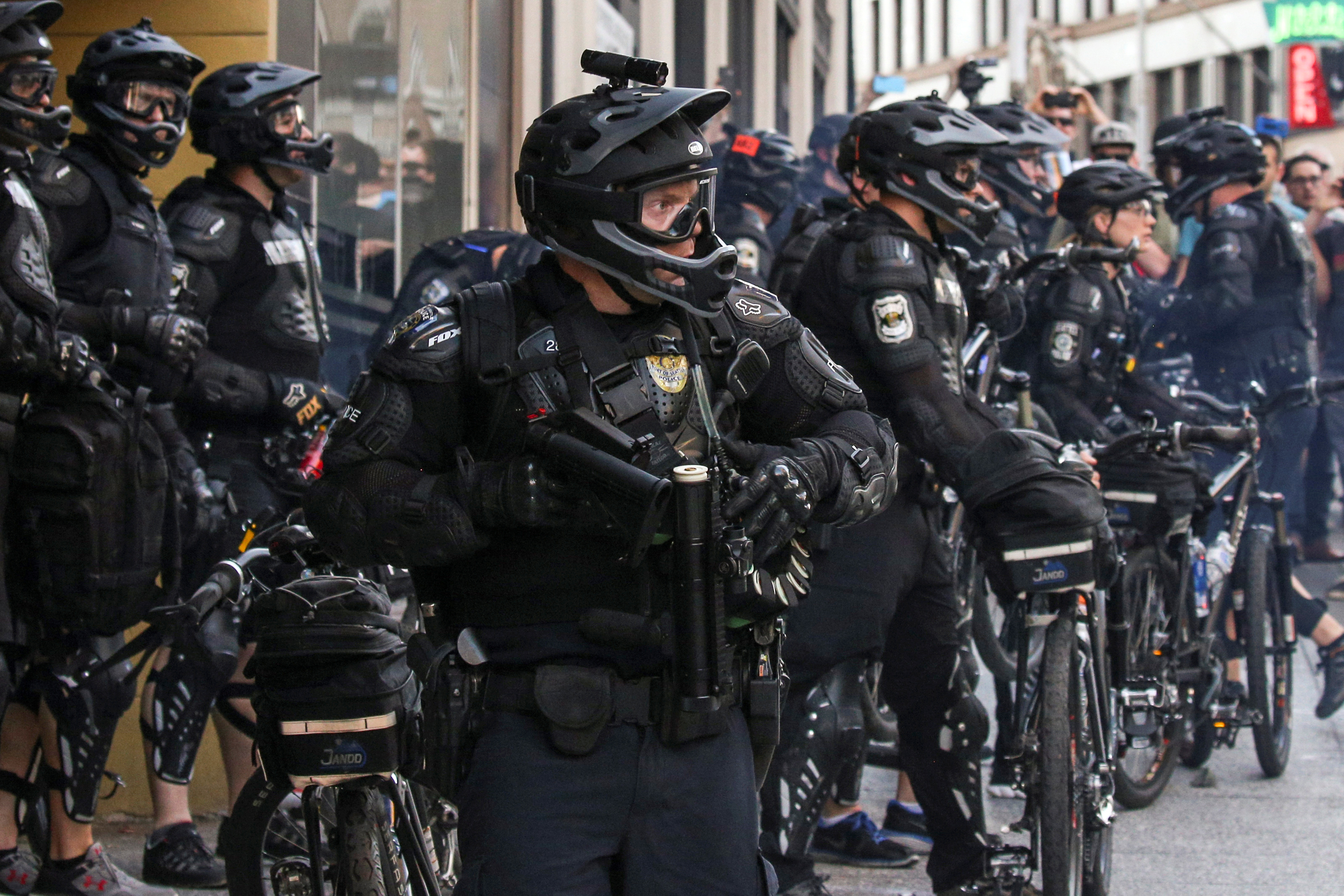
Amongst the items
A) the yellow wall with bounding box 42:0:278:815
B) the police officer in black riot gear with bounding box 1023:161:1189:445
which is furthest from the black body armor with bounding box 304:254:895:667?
the police officer in black riot gear with bounding box 1023:161:1189:445

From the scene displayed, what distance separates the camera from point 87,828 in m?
5.02

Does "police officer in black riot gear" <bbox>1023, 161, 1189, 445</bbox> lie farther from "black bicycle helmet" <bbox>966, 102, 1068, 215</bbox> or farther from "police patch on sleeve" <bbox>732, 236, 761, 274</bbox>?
"police patch on sleeve" <bbox>732, 236, 761, 274</bbox>

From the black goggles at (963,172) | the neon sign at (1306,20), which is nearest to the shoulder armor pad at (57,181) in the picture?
the black goggles at (963,172)

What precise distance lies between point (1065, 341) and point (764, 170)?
124 inches

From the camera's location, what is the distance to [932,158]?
5121mm

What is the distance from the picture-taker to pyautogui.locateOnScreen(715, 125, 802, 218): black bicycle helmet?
9.81m

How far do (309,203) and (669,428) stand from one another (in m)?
4.96

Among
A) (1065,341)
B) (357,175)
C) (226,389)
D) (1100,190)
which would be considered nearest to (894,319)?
(226,389)

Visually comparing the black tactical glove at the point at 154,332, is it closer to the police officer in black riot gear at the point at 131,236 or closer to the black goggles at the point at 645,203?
the police officer in black riot gear at the point at 131,236

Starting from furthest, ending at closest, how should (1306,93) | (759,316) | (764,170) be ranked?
1. (1306,93)
2. (764,170)
3. (759,316)

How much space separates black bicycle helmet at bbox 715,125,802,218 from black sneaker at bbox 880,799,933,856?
4.32 metres

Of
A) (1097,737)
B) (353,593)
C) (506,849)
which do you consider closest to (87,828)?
(353,593)

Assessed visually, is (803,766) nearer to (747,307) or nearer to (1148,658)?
(747,307)

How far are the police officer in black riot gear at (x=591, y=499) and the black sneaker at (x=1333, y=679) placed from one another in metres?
5.15
